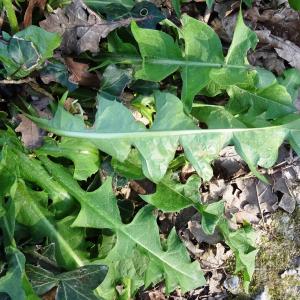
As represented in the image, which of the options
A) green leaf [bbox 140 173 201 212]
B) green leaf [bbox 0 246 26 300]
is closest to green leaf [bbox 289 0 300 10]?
green leaf [bbox 140 173 201 212]

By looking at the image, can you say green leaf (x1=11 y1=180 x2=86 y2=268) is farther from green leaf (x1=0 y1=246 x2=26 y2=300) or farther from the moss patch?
the moss patch

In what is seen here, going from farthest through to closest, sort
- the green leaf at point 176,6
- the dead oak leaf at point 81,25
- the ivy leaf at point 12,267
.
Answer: the green leaf at point 176,6
the dead oak leaf at point 81,25
the ivy leaf at point 12,267

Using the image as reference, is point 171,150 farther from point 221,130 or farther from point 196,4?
point 196,4

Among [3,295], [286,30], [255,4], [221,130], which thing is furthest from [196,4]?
[3,295]

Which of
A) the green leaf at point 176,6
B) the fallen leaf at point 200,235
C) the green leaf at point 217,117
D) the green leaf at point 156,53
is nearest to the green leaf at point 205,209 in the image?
the fallen leaf at point 200,235

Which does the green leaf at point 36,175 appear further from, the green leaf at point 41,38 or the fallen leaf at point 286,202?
the fallen leaf at point 286,202

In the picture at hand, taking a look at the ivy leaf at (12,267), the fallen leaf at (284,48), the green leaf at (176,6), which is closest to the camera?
the ivy leaf at (12,267)
